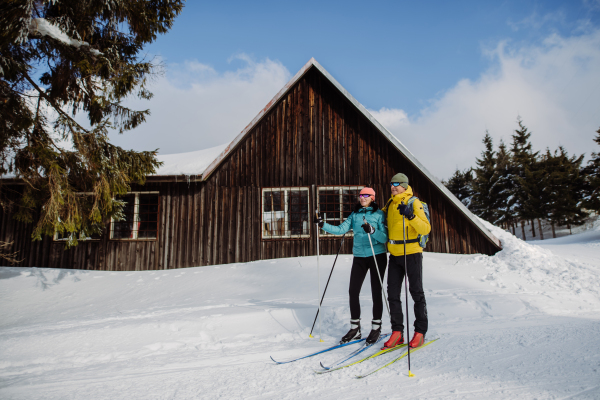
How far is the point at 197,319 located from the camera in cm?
452

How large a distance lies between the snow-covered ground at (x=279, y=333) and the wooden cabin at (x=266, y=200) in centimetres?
103

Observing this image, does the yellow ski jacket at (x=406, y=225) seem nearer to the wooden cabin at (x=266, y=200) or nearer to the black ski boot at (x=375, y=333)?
the black ski boot at (x=375, y=333)

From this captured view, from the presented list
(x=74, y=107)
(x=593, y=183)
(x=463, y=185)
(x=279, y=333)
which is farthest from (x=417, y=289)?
(x=463, y=185)

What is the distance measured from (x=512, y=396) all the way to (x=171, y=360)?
10.1 ft

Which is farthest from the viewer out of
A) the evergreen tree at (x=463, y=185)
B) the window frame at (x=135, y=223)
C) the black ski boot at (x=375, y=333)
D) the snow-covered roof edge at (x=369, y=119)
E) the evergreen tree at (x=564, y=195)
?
the evergreen tree at (x=463, y=185)

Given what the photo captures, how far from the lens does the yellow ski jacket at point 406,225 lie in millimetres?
3355

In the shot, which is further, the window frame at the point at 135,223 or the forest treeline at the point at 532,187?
the forest treeline at the point at 532,187

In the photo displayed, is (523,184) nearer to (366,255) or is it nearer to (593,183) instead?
(593,183)

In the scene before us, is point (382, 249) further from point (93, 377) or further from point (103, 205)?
point (103, 205)

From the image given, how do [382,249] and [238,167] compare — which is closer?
[382,249]

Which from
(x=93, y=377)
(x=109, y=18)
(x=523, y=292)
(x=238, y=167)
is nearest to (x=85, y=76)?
(x=109, y=18)

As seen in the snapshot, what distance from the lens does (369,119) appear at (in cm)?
913

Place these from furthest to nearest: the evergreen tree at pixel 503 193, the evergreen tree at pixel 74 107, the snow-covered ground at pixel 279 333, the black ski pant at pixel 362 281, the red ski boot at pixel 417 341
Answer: the evergreen tree at pixel 503 193
the evergreen tree at pixel 74 107
the black ski pant at pixel 362 281
the red ski boot at pixel 417 341
the snow-covered ground at pixel 279 333

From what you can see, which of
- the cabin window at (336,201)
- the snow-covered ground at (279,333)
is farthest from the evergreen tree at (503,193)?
the cabin window at (336,201)
